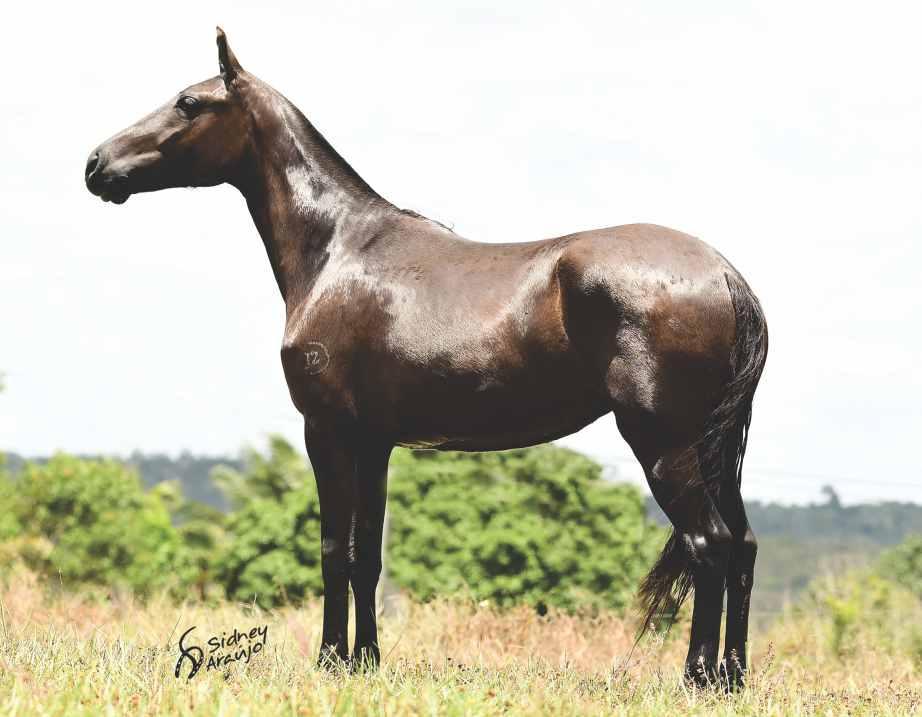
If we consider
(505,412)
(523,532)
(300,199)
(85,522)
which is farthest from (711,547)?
(85,522)

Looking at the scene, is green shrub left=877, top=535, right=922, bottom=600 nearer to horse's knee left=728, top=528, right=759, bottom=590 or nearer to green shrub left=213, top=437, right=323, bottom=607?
green shrub left=213, top=437, right=323, bottom=607

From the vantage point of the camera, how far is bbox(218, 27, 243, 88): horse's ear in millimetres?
6457

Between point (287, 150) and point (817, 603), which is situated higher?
point (287, 150)

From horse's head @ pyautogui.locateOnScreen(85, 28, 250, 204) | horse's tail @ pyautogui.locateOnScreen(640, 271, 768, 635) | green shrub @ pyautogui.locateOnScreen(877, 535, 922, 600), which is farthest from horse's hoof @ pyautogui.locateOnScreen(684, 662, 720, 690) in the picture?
green shrub @ pyautogui.locateOnScreen(877, 535, 922, 600)

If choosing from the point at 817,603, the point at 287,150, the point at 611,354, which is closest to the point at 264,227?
the point at 287,150

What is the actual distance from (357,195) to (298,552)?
26.4 ft

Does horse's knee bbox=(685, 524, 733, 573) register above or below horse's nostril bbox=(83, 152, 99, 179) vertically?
below

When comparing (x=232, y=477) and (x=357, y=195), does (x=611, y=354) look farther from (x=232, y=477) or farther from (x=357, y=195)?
(x=232, y=477)

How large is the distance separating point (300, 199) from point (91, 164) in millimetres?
1288

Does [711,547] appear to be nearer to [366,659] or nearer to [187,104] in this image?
[366,659]

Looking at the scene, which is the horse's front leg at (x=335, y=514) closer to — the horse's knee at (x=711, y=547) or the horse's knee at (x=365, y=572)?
the horse's knee at (x=365, y=572)

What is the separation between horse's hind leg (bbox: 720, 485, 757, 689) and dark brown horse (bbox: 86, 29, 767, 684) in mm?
10

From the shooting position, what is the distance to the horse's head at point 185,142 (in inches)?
253

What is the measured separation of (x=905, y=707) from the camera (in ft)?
17.8
